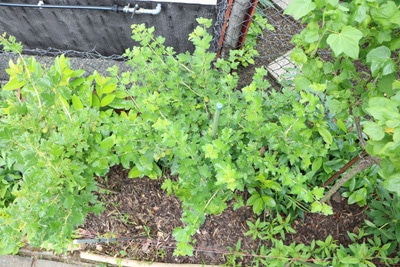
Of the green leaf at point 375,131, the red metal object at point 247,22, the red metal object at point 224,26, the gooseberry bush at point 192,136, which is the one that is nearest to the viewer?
the green leaf at point 375,131

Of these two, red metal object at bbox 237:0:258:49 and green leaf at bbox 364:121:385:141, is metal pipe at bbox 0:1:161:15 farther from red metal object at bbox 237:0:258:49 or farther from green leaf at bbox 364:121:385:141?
green leaf at bbox 364:121:385:141

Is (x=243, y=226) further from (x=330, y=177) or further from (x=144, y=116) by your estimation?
(x=144, y=116)

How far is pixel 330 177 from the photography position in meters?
2.17

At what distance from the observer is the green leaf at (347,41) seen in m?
1.04

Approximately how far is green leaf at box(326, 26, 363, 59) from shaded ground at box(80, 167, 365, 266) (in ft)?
5.05

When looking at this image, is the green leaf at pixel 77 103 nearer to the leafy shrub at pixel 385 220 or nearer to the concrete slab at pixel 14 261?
the concrete slab at pixel 14 261

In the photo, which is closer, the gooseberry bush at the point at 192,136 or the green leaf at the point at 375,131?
the green leaf at the point at 375,131

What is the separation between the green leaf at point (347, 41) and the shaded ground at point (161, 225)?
1539 millimetres

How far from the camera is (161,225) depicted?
7.90ft

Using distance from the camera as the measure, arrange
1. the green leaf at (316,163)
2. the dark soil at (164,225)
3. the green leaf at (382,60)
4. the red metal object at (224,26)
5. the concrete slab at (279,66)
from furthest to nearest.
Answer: the concrete slab at (279,66), the red metal object at (224,26), the dark soil at (164,225), the green leaf at (316,163), the green leaf at (382,60)

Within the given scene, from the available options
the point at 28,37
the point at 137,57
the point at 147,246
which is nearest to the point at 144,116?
the point at 137,57

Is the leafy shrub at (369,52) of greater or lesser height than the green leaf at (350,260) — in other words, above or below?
above

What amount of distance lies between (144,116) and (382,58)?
1180mm

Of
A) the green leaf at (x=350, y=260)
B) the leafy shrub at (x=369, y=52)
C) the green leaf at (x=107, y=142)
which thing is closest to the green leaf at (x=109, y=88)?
the green leaf at (x=107, y=142)
